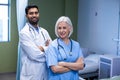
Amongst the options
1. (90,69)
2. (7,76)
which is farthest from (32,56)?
(7,76)

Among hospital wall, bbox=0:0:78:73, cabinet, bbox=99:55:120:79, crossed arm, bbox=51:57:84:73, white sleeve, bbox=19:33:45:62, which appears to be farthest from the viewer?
hospital wall, bbox=0:0:78:73

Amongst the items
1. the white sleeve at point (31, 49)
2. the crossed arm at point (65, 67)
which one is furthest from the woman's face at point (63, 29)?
the white sleeve at point (31, 49)

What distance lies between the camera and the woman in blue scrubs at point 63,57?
6.04 feet

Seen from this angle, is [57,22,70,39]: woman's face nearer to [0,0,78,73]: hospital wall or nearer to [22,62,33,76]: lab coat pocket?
[22,62,33,76]: lab coat pocket

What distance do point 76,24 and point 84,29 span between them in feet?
1.42

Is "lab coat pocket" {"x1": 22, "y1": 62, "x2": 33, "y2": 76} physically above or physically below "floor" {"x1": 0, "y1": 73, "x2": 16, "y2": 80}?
above

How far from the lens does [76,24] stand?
5465 millimetres

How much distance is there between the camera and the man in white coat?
227 cm

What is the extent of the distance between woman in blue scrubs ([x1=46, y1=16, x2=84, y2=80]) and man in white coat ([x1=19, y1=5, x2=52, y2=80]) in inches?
16.5

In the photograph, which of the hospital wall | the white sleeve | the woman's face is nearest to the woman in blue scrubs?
the woman's face

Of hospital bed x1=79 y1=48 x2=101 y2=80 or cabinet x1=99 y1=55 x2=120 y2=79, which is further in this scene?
hospital bed x1=79 y1=48 x2=101 y2=80

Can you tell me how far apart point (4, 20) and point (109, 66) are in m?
2.97

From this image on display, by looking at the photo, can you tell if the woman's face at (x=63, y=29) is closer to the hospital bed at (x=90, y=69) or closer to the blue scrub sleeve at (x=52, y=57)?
the blue scrub sleeve at (x=52, y=57)

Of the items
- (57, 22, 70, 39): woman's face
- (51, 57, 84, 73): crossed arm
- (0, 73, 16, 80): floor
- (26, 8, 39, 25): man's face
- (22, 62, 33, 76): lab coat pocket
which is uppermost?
(26, 8, 39, 25): man's face
